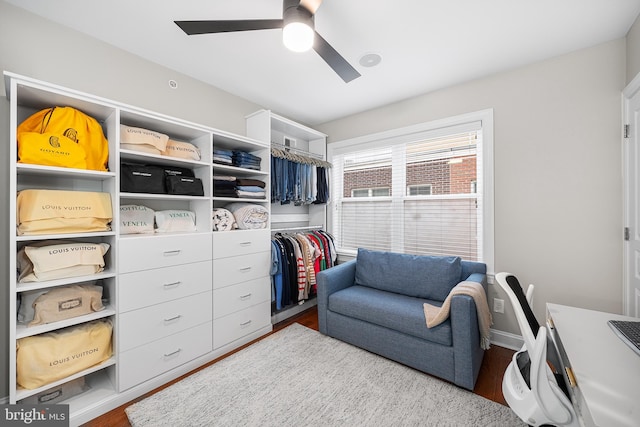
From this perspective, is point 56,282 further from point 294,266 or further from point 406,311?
point 406,311

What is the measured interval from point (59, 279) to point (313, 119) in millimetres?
3125

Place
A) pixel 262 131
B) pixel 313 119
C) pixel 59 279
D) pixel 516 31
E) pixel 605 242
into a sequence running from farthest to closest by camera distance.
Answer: pixel 313 119 < pixel 262 131 < pixel 605 242 < pixel 516 31 < pixel 59 279

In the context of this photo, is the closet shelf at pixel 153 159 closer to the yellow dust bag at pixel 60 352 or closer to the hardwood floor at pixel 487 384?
the yellow dust bag at pixel 60 352

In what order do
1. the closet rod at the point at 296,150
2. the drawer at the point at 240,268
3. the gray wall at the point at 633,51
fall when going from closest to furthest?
the gray wall at the point at 633,51 < the drawer at the point at 240,268 < the closet rod at the point at 296,150

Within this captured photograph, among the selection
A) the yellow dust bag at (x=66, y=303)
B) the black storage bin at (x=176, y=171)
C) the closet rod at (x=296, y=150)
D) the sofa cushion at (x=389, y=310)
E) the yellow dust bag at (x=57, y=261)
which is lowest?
the sofa cushion at (x=389, y=310)

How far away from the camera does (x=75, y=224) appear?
Result: 1.59 meters

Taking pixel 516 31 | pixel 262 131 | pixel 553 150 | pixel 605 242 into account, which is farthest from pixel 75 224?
pixel 605 242

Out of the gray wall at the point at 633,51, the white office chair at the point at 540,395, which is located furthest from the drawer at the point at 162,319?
the gray wall at the point at 633,51

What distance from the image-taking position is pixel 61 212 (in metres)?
1.55

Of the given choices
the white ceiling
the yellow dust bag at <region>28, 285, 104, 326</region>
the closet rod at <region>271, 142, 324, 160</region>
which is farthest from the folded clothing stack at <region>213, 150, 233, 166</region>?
the yellow dust bag at <region>28, 285, 104, 326</region>

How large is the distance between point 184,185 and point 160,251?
1.88 ft

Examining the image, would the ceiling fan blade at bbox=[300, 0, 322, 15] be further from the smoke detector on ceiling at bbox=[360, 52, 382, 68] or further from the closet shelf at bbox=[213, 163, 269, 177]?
the closet shelf at bbox=[213, 163, 269, 177]

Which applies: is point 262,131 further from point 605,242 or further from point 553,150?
point 605,242

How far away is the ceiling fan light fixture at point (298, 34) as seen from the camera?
1384 mm
